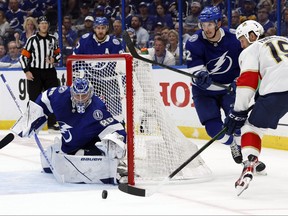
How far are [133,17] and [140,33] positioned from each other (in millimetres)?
248

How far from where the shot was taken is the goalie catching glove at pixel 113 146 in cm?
543

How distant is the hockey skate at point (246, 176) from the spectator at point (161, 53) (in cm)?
→ 422

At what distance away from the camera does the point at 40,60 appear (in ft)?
31.3

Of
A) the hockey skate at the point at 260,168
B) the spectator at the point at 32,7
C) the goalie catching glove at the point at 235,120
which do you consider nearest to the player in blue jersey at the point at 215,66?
the hockey skate at the point at 260,168

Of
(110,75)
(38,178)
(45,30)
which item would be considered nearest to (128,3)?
(45,30)

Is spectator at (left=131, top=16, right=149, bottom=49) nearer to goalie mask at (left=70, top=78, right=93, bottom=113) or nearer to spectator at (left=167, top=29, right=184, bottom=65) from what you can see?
spectator at (left=167, top=29, right=184, bottom=65)

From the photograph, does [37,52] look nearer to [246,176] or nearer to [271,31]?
[271,31]

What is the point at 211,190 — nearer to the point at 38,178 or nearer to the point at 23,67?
the point at 38,178

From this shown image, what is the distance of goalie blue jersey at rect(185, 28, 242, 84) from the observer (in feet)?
19.8

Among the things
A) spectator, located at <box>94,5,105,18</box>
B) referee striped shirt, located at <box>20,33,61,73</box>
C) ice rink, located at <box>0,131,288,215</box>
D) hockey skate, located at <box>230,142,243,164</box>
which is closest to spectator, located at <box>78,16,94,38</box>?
spectator, located at <box>94,5,105,18</box>

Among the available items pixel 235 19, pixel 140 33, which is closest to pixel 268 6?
pixel 235 19

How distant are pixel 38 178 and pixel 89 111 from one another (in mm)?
607

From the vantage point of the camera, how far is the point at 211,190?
5.30 metres

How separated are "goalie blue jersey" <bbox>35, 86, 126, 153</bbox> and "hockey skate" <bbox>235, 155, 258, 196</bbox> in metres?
0.92
